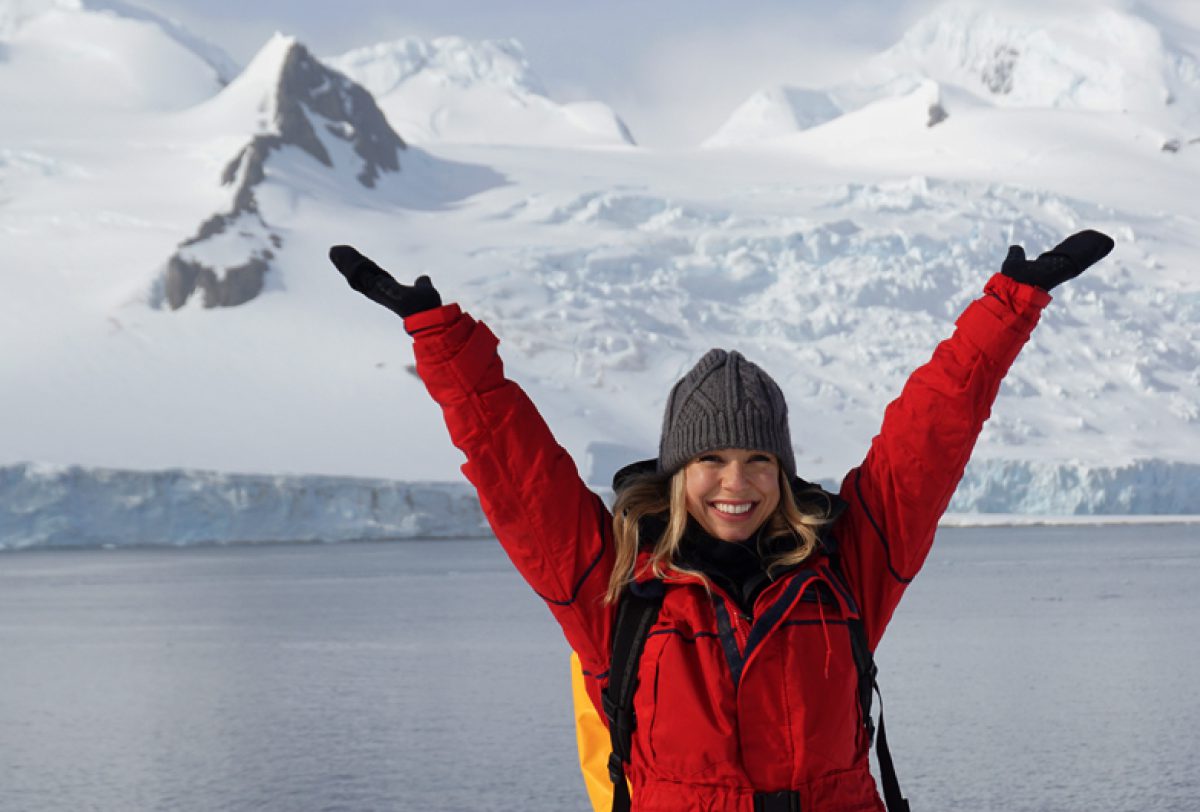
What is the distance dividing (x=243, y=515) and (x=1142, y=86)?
70.7 meters

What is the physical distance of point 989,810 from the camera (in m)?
10.2

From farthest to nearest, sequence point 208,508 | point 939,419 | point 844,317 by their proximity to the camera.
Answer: point 844,317 < point 208,508 < point 939,419

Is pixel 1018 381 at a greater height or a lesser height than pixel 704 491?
greater

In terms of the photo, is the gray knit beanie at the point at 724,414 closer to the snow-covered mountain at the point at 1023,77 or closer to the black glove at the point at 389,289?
the black glove at the point at 389,289

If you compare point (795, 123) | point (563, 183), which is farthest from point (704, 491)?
point (795, 123)

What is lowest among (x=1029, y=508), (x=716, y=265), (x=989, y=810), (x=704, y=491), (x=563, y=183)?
(x=989, y=810)

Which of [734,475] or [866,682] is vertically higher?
[734,475]

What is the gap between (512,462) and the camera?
91.2 inches

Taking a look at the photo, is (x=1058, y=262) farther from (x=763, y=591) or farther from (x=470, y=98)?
(x=470, y=98)

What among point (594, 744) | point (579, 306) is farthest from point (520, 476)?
point (579, 306)

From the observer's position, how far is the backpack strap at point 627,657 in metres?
2.31

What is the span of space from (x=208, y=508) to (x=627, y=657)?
39192 mm

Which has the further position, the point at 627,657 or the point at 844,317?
the point at 844,317

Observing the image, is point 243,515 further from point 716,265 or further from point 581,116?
point 581,116
